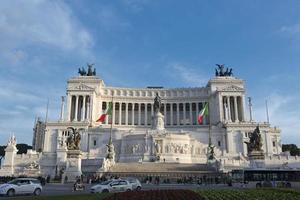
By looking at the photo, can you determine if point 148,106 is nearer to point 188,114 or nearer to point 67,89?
point 188,114

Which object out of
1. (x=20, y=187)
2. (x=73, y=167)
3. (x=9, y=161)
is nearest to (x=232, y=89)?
(x=9, y=161)

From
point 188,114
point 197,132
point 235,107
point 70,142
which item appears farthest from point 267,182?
point 188,114

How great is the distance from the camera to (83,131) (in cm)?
8619

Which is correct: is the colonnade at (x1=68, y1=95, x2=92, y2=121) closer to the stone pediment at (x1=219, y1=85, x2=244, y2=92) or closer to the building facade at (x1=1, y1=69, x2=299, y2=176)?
the building facade at (x1=1, y1=69, x2=299, y2=176)

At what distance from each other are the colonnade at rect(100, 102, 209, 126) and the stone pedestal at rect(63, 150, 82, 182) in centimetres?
6079

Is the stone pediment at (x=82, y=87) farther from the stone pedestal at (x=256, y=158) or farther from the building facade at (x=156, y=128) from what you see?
the stone pedestal at (x=256, y=158)

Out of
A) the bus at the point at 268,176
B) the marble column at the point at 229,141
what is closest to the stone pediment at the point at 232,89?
the marble column at the point at 229,141

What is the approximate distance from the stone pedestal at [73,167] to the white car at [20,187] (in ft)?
58.5

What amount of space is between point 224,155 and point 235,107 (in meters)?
30.7

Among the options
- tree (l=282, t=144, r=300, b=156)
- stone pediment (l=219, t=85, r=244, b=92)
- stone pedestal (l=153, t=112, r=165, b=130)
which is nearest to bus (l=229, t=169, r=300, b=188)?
stone pedestal (l=153, t=112, r=165, b=130)

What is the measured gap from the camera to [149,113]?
368 feet

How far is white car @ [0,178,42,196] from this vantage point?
84.5 ft

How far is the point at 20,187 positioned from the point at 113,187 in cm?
759

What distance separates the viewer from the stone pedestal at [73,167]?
45.3 meters
